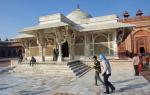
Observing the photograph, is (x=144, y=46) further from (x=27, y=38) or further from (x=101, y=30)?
(x=27, y=38)

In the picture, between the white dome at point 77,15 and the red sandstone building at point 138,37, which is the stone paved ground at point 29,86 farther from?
the red sandstone building at point 138,37

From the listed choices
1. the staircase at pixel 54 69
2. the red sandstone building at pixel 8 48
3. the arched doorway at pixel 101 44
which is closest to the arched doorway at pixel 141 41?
the arched doorway at pixel 101 44

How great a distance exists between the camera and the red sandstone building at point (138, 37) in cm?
2612

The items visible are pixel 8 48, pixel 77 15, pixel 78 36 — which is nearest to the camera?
pixel 78 36

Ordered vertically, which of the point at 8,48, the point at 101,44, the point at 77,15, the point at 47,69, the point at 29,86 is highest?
the point at 77,15

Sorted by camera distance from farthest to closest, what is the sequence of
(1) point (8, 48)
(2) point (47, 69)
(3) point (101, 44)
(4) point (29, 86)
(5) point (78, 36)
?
(1) point (8, 48) → (5) point (78, 36) → (3) point (101, 44) → (2) point (47, 69) → (4) point (29, 86)

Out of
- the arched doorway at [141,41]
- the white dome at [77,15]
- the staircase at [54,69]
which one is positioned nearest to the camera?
the staircase at [54,69]

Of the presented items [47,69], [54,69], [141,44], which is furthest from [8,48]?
[54,69]

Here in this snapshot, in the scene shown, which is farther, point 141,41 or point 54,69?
point 141,41

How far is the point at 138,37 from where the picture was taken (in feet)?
88.4

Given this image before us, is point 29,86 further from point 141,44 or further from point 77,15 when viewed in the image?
point 141,44

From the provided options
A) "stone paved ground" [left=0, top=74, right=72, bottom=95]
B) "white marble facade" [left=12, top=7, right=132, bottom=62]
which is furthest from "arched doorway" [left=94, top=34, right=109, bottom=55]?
"stone paved ground" [left=0, top=74, right=72, bottom=95]

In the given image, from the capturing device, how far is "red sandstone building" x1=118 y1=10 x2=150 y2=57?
85.7 ft

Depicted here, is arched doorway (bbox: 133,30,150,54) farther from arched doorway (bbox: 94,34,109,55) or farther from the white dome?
arched doorway (bbox: 94,34,109,55)
